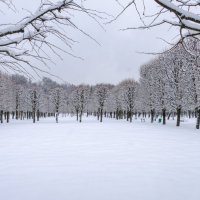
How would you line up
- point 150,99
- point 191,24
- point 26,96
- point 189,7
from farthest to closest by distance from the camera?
point 26,96
point 150,99
point 189,7
point 191,24

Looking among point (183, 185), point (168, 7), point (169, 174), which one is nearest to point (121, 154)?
point (169, 174)

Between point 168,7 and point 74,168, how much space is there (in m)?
8.37

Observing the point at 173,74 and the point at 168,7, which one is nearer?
the point at 168,7

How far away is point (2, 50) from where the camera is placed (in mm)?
4961

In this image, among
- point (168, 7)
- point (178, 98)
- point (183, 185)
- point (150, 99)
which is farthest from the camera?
point (150, 99)

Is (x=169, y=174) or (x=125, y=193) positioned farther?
(x=169, y=174)

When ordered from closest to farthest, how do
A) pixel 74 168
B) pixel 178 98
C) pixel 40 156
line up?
pixel 74 168 < pixel 40 156 < pixel 178 98

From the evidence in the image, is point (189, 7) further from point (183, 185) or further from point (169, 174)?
point (169, 174)

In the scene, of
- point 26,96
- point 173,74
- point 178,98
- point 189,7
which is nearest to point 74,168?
point 189,7

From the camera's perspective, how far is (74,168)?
11.1 metres

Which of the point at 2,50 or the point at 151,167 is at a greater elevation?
the point at 2,50

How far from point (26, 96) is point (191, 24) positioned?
257 ft

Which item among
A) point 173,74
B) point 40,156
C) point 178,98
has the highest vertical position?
point 173,74

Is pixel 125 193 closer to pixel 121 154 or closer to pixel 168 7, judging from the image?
pixel 168 7
